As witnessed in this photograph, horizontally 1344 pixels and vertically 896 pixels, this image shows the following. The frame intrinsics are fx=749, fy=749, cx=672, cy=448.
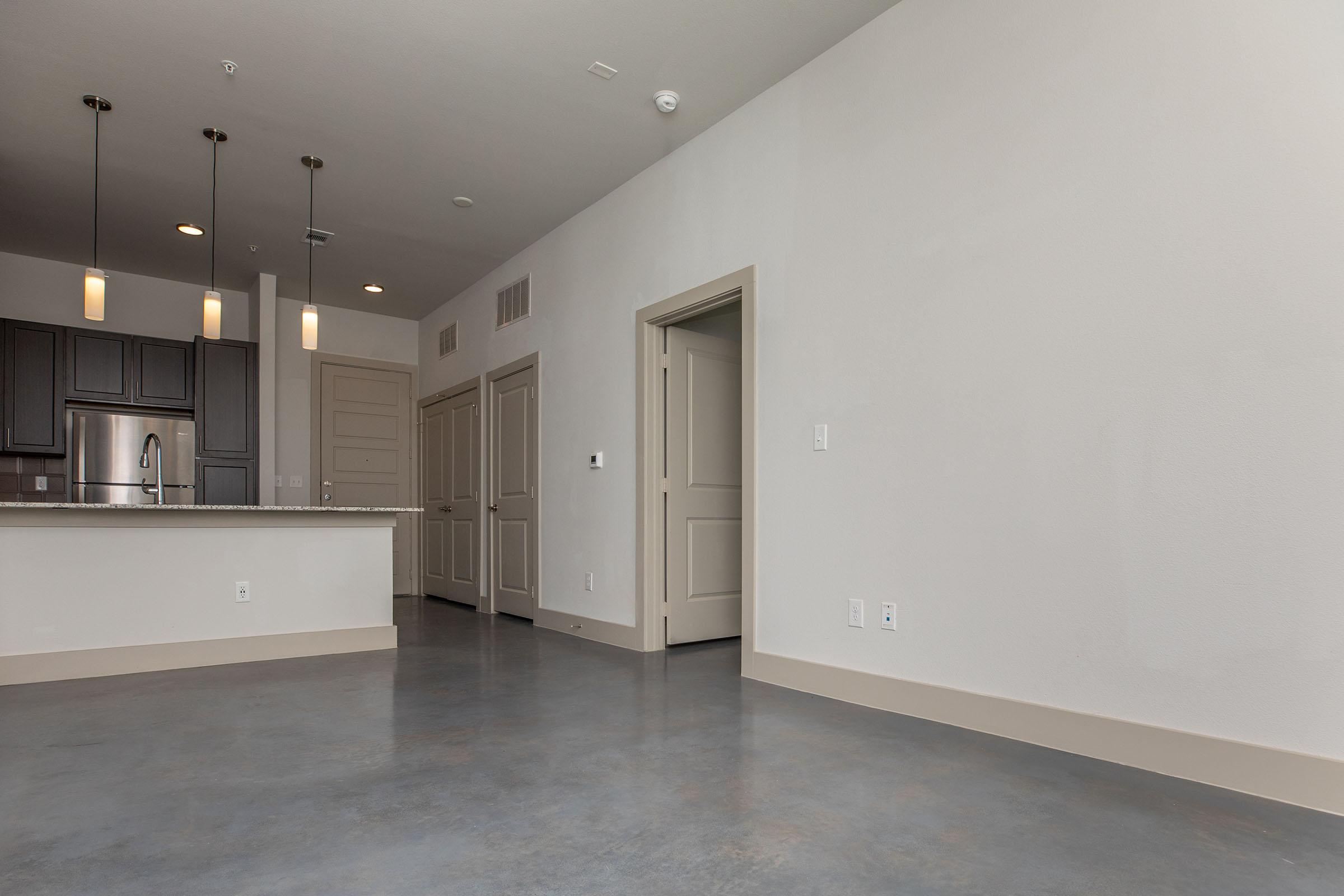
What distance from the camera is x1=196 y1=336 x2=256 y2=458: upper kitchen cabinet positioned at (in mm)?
6625

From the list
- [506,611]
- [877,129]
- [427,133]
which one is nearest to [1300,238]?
[877,129]

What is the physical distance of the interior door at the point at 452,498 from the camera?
7.04 m

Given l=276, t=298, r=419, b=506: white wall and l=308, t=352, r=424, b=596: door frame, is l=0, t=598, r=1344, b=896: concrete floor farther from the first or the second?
l=308, t=352, r=424, b=596: door frame

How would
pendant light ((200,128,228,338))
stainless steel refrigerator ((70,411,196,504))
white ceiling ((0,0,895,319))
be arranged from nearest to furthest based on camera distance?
white ceiling ((0,0,895,319))
pendant light ((200,128,228,338))
stainless steel refrigerator ((70,411,196,504))

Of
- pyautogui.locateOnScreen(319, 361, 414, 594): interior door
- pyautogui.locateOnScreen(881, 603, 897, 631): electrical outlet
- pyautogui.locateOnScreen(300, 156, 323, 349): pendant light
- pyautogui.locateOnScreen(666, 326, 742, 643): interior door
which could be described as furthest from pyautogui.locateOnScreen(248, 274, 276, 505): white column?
pyautogui.locateOnScreen(881, 603, 897, 631): electrical outlet

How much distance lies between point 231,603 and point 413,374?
4266 millimetres

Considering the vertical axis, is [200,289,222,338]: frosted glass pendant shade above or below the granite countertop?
above

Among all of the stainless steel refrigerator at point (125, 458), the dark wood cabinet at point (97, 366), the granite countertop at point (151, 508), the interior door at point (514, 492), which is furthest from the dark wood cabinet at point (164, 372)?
the interior door at point (514, 492)

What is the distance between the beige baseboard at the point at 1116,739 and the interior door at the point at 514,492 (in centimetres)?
313

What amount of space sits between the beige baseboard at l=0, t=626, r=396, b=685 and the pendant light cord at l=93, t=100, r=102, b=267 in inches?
116

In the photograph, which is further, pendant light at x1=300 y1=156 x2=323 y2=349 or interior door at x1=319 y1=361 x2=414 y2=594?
interior door at x1=319 y1=361 x2=414 y2=594

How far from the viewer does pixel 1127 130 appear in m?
2.56

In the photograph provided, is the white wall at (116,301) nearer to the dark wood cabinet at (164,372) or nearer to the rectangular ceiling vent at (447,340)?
the dark wood cabinet at (164,372)

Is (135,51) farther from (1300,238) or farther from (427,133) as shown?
(1300,238)
